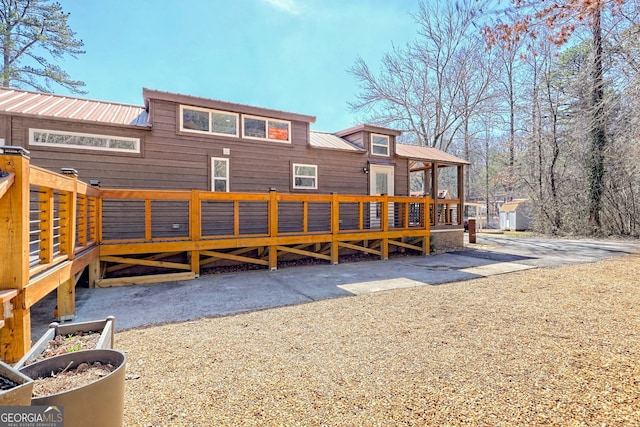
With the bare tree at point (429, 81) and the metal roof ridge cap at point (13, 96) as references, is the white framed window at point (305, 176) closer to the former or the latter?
the metal roof ridge cap at point (13, 96)

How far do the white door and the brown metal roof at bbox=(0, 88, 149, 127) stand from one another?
6.46 m

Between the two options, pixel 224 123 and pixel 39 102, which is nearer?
pixel 39 102

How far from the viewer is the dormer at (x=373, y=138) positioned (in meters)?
9.98

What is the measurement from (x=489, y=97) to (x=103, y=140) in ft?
64.8

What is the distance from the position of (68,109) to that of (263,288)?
5.83 metres

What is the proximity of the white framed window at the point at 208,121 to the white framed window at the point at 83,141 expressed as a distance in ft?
3.82

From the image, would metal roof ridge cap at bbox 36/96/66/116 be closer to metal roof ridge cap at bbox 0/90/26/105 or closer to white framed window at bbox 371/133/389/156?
metal roof ridge cap at bbox 0/90/26/105

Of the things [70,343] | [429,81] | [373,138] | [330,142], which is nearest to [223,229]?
[330,142]

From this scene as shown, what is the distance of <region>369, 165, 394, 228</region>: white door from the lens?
398 inches

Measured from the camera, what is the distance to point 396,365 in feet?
8.05

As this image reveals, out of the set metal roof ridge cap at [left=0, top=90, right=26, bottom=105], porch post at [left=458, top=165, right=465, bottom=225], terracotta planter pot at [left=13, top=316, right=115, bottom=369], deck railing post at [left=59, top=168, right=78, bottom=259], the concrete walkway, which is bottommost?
the concrete walkway

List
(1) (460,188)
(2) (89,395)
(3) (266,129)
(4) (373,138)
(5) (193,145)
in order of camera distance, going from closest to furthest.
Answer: (2) (89,395)
(5) (193,145)
(3) (266,129)
(4) (373,138)
(1) (460,188)

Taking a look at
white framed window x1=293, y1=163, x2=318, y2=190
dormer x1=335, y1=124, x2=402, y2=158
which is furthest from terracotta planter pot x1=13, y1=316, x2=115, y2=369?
dormer x1=335, y1=124, x2=402, y2=158

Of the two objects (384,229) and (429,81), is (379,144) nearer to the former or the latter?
(384,229)
